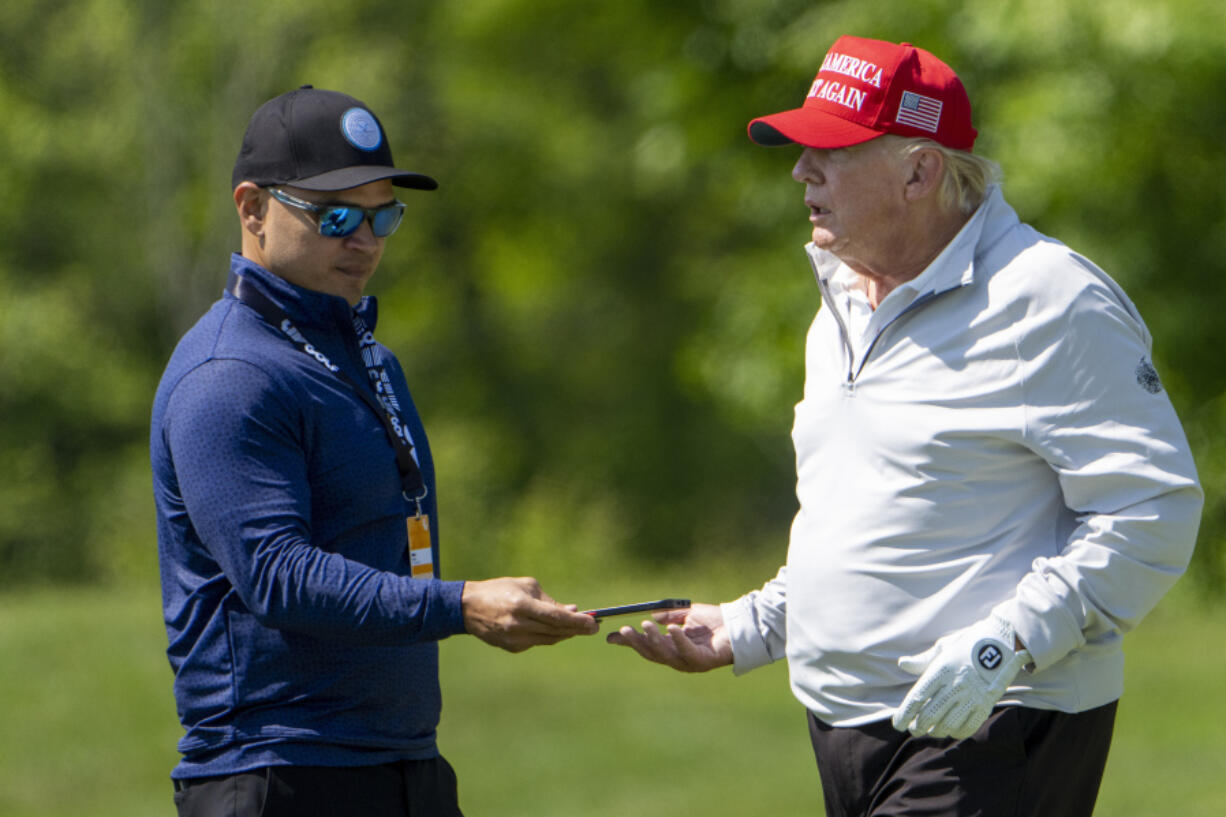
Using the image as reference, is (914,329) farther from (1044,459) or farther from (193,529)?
(193,529)

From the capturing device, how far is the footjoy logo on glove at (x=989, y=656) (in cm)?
286

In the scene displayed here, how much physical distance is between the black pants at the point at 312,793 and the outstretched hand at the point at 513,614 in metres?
0.38

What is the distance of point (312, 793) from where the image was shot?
3.01 metres

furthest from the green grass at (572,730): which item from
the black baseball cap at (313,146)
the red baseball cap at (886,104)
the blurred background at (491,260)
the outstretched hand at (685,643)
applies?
the black baseball cap at (313,146)

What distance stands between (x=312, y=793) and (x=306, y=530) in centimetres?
52

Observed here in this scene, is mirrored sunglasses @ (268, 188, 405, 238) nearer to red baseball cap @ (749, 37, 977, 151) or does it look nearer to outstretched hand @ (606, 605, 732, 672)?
red baseball cap @ (749, 37, 977, 151)

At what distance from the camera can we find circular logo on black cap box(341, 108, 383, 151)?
125 inches

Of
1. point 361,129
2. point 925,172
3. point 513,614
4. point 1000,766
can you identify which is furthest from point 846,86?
point 1000,766

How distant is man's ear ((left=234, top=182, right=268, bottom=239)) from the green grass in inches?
213

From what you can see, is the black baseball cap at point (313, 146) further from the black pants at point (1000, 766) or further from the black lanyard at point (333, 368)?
the black pants at point (1000, 766)

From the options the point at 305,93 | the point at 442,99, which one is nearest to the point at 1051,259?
the point at 305,93

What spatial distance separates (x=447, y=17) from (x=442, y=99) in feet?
4.54

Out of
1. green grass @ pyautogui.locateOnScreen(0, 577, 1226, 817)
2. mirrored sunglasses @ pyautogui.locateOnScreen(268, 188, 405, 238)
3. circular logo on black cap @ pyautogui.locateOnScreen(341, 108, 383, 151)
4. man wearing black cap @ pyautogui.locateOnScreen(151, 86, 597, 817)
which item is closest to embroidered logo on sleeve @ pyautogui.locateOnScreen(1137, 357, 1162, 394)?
man wearing black cap @ pyautogui.locateOnScreen(151, 86, 597, 817)

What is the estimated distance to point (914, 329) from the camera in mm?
3119
